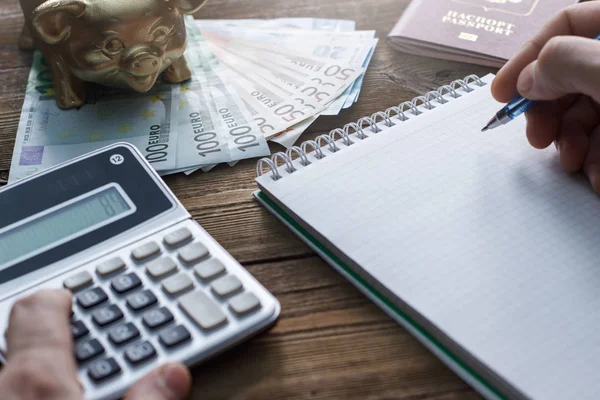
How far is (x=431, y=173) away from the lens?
0.60 metres

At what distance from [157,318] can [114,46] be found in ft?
1.12

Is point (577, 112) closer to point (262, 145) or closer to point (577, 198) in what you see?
point (577, 198)

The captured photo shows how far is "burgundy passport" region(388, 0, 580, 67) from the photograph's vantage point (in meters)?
0.83

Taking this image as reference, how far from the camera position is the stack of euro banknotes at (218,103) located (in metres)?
0.70

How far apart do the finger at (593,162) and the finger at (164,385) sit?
0.40 meters

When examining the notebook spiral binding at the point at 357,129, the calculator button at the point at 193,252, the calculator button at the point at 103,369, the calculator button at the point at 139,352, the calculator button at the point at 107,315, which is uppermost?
the notebook spiral binding at the point at 357,129

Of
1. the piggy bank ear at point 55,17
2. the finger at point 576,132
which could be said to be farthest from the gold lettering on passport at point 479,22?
the piggy bank ear at point 55,17

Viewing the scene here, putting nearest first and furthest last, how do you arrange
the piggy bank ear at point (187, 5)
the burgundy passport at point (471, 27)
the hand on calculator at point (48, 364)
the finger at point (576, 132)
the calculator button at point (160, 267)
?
the hand on calculator at point (48, 364) < the calculator button at point (160, 267) < the finger at point (576, 132) < the piggy bank ear at point (187, 5) < the burgundy passport at point (471, 27)

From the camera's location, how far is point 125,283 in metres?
0.49

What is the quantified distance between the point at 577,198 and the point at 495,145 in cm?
10

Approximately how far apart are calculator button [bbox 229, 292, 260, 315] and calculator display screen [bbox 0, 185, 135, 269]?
5.7 inches

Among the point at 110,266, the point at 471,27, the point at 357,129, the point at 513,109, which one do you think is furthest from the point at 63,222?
the point at 471,27

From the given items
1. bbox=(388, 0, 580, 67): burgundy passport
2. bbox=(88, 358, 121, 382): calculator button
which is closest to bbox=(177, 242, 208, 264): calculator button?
bbox=(88, 358, 121, 382): calculator button

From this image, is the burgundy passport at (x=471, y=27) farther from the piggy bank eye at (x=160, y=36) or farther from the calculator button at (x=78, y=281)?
the calculator button at (x=78, y=281)
